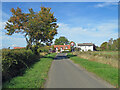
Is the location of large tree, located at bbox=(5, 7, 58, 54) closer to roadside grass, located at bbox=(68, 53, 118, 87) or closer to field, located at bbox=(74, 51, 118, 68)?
field, located at bbox=(74, 51, 118, 68)

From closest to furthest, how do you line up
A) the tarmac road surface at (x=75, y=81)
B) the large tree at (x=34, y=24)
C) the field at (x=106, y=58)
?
1. the tarmac road surface at (x=75, y=81)
2. the field at (x=106, y=58)
3. the large tree at (x=34, y=24)

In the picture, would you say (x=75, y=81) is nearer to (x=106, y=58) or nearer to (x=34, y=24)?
(x=106, y=58)

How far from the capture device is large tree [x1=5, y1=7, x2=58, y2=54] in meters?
23.3

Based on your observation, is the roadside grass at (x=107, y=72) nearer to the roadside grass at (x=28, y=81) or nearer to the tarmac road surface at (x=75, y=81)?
the tarmac road surface at (x=75, y=81)

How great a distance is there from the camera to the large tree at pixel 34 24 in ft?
76.4

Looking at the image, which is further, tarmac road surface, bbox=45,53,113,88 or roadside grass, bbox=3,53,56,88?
tarmac road surface, bbox=45,53,113,88

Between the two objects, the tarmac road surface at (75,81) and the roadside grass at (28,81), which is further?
the tarmac road surface at (75,81)

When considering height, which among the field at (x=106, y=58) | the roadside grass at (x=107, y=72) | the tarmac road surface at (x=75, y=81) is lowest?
the tarmac road surface at (x=75, y=81)

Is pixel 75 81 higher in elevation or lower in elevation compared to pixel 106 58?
lower

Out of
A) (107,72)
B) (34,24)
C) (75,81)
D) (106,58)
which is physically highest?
(34,24)

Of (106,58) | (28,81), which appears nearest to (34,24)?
(106,58)

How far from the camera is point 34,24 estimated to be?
22.9 metres

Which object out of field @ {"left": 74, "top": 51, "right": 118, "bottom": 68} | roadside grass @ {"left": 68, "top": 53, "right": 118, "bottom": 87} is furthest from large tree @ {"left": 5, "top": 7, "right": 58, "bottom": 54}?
roadside grass @ {"left": 68, "top": 53, "right": 118, "bottom": 87}

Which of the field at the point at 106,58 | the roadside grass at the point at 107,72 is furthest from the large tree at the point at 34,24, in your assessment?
the roadside grass at the point at 107,72
